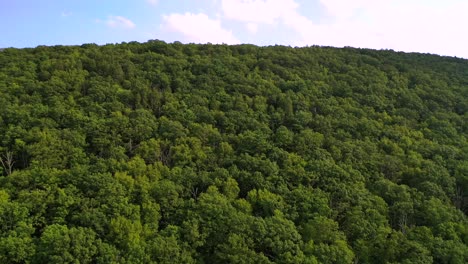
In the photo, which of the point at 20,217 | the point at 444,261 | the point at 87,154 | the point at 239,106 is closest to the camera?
the point at 20,217

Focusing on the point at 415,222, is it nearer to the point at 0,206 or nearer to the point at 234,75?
the point at 234,75

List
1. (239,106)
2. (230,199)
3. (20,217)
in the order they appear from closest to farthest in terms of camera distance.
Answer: (20,217) < (230,199) < (239,106)

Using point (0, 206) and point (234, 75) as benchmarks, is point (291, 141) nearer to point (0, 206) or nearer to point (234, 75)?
point (234, 75)

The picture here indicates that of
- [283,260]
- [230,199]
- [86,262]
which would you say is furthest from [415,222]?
[86,262]

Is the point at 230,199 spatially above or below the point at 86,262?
above

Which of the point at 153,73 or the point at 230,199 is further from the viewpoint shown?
the point at 153,73

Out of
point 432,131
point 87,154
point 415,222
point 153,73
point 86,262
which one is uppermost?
point 153,73
